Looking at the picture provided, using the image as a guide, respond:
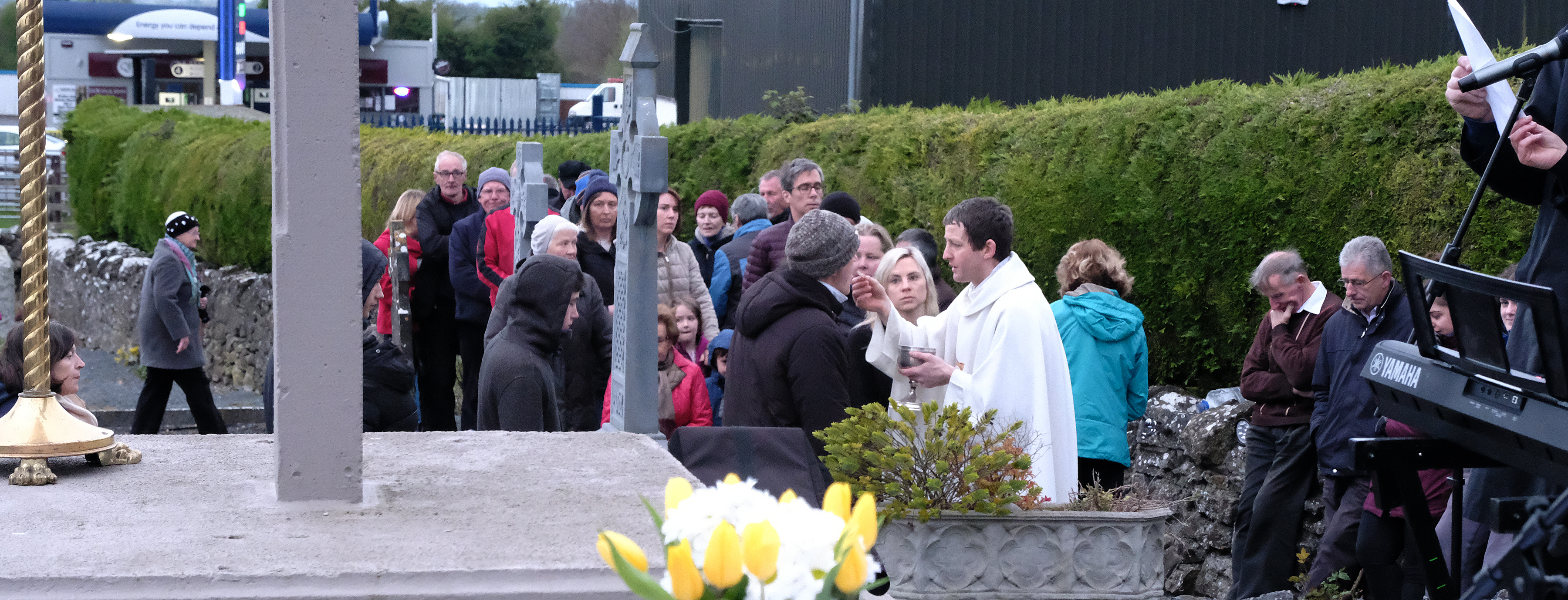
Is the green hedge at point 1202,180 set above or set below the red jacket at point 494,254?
above

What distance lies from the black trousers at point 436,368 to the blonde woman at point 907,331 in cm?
464

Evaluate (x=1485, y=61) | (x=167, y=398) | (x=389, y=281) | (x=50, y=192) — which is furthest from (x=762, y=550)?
(x=50, y=192)

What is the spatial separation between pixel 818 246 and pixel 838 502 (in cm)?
283

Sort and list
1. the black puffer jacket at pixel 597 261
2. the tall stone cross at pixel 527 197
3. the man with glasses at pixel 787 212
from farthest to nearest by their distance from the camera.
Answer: the tall stone cross at pixel 527 197
the black puffer jacket at pixel 597 261
the man with glasses at pixel 787 212

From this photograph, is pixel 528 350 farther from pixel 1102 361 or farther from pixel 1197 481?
pixel 1197 481

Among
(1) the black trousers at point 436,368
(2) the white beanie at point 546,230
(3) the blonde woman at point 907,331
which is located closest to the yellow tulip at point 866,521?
(3) the blonde woman at point 907,331

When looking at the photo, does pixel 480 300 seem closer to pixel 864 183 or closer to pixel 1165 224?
pixel 864 183

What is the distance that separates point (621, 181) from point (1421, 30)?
8.80 meters

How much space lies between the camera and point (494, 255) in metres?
8.25

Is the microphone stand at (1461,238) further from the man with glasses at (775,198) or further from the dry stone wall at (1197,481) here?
the man with glasses at (775,198)

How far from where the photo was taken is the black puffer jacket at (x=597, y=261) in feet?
23.5

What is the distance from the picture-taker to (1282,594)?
5.28 m

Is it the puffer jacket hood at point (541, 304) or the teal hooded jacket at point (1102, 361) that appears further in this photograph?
the teal hooded jacket at point (1102, 361)

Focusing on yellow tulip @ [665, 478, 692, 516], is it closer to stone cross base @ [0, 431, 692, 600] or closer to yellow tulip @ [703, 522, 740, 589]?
yellow tulip @ [703, 522, 740, 589]
